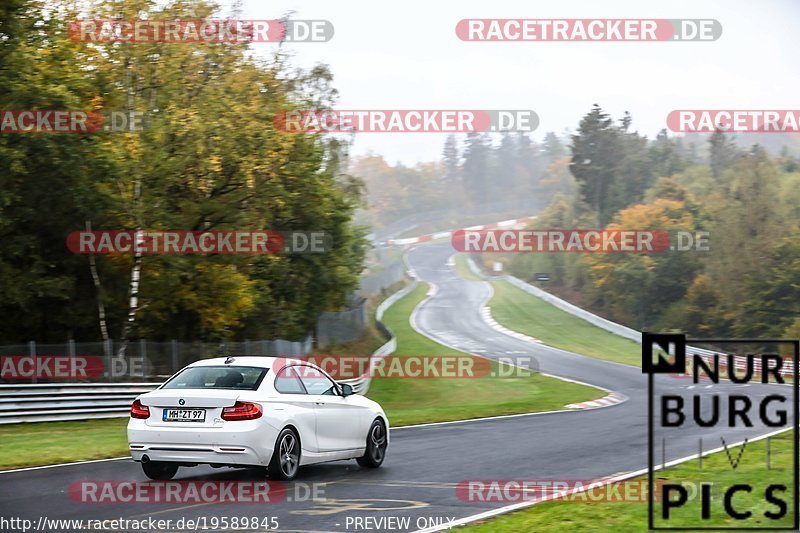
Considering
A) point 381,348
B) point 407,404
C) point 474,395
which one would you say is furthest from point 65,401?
point 381,348

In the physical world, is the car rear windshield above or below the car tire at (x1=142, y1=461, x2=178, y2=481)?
above

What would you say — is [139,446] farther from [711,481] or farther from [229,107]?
[229,107]

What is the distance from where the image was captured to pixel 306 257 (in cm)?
4369

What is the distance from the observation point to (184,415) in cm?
1201

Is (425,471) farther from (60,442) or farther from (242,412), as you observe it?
(60,442)

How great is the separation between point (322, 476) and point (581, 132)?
9553 centimetres

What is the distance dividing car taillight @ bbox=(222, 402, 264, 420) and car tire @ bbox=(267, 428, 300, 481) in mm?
458

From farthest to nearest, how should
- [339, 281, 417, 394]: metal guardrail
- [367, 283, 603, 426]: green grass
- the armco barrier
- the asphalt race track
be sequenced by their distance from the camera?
the armco barrier → [339, 281, 417, 394]: metal guardrail → [367, 283, 603, 426]: green grass → the asphalt race track

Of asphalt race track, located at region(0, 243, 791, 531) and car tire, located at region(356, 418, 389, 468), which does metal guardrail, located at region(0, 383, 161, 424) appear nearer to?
asphalt race track, located at region(0, 243, 791, 531)

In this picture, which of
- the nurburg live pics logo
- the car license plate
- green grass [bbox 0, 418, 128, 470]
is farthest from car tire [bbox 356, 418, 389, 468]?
green grass [bbox 0, 418, 128, 470]

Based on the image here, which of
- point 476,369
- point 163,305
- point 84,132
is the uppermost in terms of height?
point 84,132

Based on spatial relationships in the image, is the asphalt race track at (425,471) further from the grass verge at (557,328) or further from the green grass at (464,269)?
the green grass at (464,269)

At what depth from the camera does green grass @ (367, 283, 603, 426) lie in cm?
3055

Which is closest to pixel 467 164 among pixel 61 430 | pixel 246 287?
pixel 246 287
